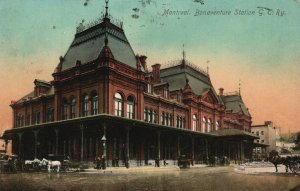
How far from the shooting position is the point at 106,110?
28344 millimetres

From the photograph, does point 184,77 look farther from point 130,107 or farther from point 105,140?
point 105,140

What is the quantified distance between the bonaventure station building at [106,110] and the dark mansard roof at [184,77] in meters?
0.81

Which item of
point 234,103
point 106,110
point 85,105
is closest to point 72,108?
point 85,105

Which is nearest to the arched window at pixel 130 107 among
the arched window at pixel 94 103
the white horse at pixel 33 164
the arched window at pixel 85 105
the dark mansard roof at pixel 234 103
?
the arched window at pixel 94 103

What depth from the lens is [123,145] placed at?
29.4 meters

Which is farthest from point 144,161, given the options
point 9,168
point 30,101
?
point 30,101

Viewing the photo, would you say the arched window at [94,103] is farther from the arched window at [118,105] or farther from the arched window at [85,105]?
the arched window at [118,105]

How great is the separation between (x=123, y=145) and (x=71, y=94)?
6245 millimetres

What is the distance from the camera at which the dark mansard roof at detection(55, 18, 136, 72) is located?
30784 mm

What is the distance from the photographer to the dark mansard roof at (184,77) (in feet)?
143

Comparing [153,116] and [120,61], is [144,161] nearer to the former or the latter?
[153,116]

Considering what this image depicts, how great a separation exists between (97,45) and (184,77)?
49.3 feet

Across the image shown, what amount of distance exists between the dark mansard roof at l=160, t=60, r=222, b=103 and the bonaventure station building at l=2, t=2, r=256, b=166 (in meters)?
0.81

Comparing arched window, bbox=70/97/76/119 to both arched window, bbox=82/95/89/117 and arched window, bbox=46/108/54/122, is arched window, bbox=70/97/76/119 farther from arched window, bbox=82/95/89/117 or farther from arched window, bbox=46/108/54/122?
arched window, bbox=46/108/54/122
